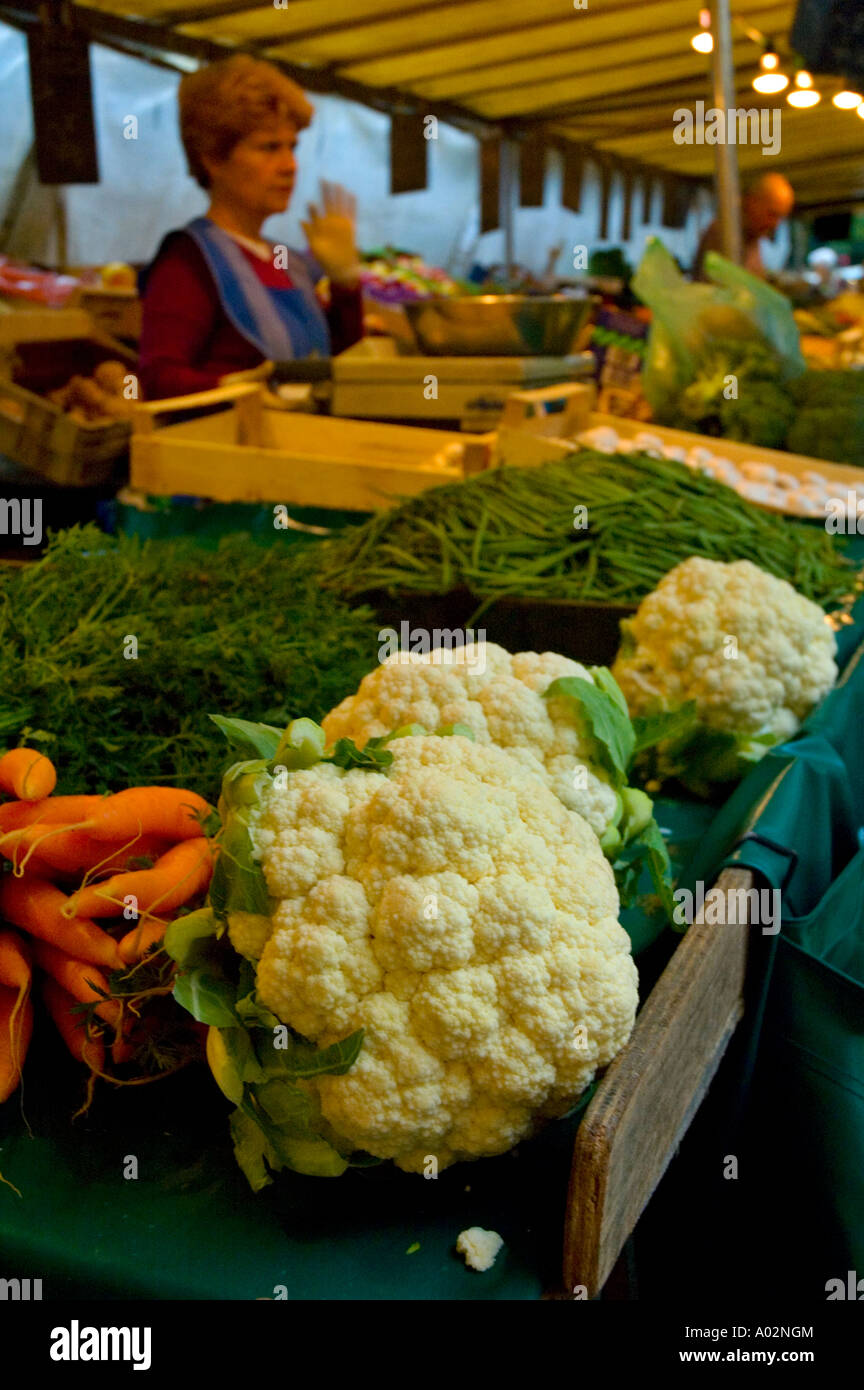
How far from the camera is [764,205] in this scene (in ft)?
21.3

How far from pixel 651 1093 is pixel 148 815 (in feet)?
1.79

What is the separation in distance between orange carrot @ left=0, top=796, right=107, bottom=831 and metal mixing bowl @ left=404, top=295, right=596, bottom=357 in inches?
93.3

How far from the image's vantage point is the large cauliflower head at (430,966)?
2.86 ft

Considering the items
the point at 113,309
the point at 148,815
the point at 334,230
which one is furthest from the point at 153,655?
the point at 113,309

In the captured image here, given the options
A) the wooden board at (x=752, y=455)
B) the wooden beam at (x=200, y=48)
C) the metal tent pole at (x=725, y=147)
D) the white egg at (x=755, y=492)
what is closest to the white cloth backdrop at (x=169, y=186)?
the wooden beam at (x=200, y=48)

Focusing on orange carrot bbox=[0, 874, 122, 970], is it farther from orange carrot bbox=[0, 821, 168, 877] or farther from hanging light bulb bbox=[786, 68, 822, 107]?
hanging light bulb bbox=[786, 68, 822, 107]

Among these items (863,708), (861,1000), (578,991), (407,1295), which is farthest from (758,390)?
(407,1295)

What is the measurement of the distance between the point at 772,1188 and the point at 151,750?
931 millimetres

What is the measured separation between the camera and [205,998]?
89 centimetres

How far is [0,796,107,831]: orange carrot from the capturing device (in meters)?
1.03

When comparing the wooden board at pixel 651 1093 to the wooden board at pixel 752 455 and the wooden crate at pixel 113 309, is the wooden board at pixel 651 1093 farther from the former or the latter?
the wooden crate at pixel 113 309

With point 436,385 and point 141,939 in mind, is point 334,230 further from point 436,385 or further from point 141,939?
point 141,939

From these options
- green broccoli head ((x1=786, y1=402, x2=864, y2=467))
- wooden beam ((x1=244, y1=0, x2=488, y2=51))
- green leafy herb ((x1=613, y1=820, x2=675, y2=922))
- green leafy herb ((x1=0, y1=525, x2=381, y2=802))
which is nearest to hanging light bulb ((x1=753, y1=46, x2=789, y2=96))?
green broccoli head ((x1=786, y1=402, x2=864, y2=467))

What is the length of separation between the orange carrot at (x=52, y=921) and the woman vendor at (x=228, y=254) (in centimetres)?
275
